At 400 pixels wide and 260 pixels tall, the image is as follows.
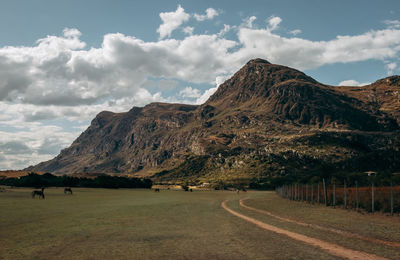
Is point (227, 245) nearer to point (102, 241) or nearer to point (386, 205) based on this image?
point (102, 241)

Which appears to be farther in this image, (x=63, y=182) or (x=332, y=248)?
(x=63, y=182)

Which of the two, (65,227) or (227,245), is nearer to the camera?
(227,245)

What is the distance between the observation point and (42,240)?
15758mm

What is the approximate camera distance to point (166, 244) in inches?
580

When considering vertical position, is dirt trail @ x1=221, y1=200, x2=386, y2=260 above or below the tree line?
above

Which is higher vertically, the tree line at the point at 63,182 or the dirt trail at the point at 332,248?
the dirt trail at the point at 332,248

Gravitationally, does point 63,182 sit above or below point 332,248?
below

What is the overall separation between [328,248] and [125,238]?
8835mm

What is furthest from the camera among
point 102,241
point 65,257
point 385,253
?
point 102,241

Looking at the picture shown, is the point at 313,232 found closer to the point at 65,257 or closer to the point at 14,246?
the point at 65,257

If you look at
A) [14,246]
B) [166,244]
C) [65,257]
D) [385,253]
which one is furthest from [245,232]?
[14,246]

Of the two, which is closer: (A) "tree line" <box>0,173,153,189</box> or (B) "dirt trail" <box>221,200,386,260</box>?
(B) "dirt trail" <box>221,200,386,260</box>

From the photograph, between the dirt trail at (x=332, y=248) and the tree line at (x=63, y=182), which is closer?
the dirt trail at (x=332, y=248)

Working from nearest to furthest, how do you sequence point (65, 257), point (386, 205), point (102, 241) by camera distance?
point (65, 257) → point (102, 241) → point (386, 205)
